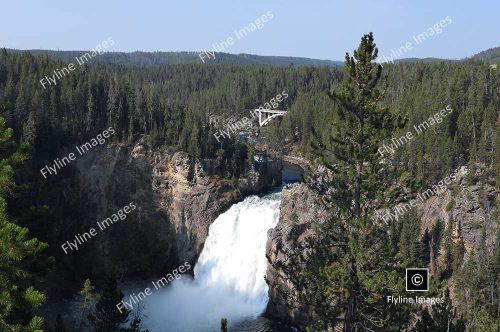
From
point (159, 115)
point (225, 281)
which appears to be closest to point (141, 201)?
point (225, 281)

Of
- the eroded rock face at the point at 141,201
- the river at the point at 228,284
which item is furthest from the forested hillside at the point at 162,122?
the river at the point at 228,284

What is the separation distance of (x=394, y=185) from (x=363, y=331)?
6.83 m

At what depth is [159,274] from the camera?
7344 centimetres

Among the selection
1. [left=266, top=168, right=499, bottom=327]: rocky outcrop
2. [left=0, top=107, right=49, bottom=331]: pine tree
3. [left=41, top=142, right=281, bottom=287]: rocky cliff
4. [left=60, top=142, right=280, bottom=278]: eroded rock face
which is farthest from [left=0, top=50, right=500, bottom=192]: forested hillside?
[left=0, top=107, right=49, bottom=331]: pine tree

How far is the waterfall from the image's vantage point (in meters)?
58.2

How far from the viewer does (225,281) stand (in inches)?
2601

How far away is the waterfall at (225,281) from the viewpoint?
58.2 metres

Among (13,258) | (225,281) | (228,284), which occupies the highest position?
(13,258)

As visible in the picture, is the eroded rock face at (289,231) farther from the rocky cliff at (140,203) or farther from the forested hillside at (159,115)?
the forested hillside at (159,115)

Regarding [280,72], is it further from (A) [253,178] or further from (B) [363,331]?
(B) [363,331]

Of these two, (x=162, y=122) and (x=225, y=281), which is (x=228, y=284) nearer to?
(x=225, y=281)

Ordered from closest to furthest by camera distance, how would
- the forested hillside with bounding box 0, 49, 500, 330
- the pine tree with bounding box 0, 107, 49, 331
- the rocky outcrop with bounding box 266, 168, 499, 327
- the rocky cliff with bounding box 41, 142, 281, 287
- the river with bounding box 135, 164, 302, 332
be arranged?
the pine tree with bounding box 0, 107, 49, 331 → the river with bounding box 135, 164, 302, 332 → the rocky outcrop with bounding box 266, 168, 499, 327 → the rocky cliff with bounding box 41, 142, 281, 287 → the forested hillside with bounding box 0, 49, 500, 330

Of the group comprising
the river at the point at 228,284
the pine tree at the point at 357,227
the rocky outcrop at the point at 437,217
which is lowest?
the river at the point at 228,284

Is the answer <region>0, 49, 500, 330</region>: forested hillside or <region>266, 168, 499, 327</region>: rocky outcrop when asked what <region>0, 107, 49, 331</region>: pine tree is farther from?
<region>0, 49, 500, 330</region>: forested hillside
